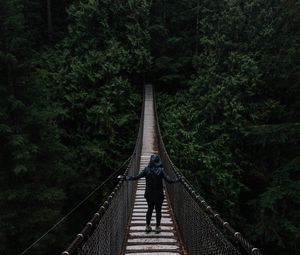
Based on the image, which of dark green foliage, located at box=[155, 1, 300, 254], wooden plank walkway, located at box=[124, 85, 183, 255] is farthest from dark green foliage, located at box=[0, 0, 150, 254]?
wooden plank walkway, located at box=[124, 85, 183, 255]

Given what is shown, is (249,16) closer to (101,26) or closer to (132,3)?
(132,3)

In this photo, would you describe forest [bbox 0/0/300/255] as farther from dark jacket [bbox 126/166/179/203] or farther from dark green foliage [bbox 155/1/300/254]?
dark jacket [bbox 126/166/179/203]

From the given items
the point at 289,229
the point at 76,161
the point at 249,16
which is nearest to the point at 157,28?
the point at 249,16

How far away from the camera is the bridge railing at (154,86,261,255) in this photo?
3007 mm

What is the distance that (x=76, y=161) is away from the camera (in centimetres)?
1591

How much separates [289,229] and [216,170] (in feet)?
17.6

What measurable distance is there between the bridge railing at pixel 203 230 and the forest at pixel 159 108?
4.84 m

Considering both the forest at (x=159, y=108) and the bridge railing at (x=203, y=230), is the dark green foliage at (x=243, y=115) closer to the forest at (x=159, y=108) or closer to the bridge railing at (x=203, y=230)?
the forest at (x=159, y=108)

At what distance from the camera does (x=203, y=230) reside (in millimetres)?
4062

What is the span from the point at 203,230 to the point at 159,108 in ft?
52.5

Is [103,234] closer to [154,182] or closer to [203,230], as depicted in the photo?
[203,230]

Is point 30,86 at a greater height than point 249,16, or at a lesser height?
lesser

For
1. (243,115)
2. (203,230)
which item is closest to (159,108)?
(243,115)

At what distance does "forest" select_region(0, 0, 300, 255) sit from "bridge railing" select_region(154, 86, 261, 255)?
15.9 ft
